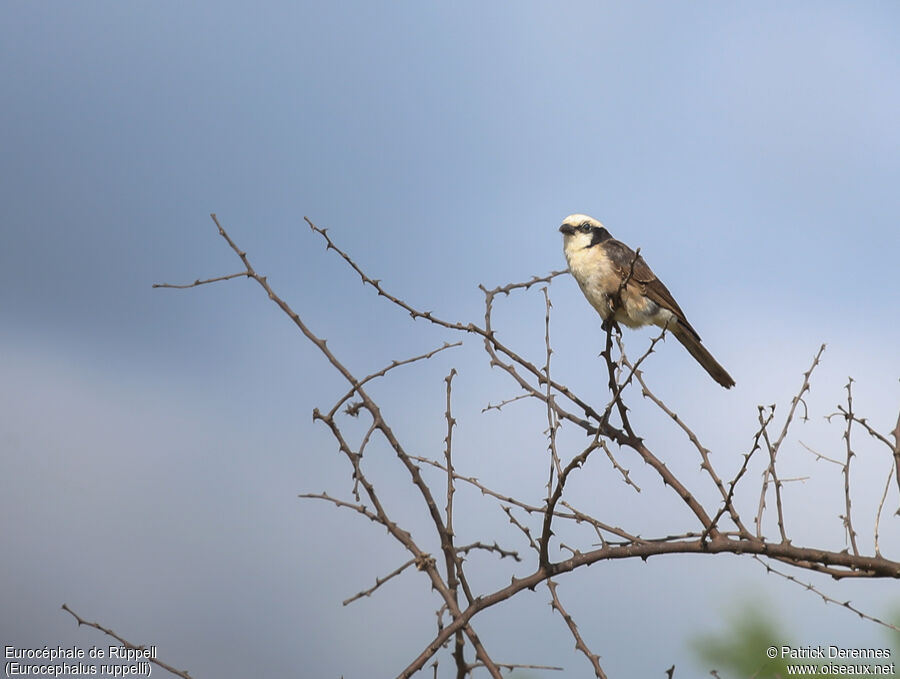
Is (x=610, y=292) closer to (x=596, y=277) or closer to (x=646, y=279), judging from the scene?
(x=596, y=277)

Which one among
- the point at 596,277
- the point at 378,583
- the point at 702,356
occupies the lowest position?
the point at 378,583

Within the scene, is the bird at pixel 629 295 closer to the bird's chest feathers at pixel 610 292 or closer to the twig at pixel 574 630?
the bird's chest feathers at pixel 610 292

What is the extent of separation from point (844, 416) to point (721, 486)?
0.62 m

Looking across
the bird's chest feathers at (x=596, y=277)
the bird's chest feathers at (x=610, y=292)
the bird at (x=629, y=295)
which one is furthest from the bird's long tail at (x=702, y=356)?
the bird's chest feathers at (x=596, y=277)

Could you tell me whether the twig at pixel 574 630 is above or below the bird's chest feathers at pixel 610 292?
below

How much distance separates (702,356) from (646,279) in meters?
0.61

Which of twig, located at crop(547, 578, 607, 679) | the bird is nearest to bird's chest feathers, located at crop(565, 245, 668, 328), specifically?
the bird

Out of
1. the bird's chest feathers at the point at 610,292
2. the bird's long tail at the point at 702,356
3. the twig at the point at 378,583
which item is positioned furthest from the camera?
the bird's long tail at the point at 702,356

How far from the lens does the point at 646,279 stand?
17.5ft

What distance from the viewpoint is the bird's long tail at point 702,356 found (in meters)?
5.38

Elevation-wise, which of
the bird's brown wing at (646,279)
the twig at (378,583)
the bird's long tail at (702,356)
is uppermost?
the bird's brown wing at (646,279)

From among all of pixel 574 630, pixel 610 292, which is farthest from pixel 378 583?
pixel 610 292

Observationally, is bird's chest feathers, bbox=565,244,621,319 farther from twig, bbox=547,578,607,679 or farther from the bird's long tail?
twig, bbox=547,578,607,679

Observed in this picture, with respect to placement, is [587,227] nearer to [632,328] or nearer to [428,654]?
[632,328]
